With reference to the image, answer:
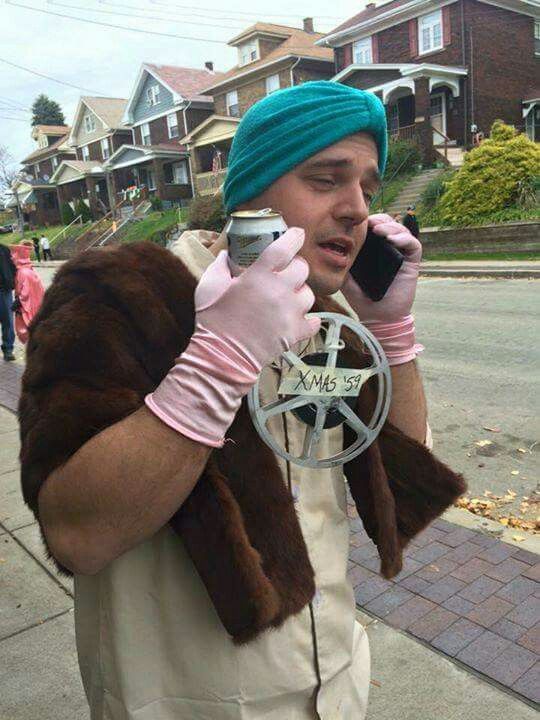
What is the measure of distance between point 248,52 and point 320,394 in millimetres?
37317

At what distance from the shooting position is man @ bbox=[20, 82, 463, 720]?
3.36 feet

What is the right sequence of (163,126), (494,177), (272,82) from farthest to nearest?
(163,126)
(272,82)
(494,177)

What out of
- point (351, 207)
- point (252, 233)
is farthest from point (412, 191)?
point (252, 233)

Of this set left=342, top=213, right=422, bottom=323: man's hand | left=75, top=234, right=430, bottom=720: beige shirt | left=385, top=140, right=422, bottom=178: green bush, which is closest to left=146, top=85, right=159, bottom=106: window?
left=385, top=140, right=422, bottom=178: green bush

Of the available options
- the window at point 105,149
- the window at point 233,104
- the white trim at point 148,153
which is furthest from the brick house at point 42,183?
the window at point 233,104

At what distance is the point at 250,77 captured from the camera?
109 feet

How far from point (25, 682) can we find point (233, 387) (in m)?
2.39

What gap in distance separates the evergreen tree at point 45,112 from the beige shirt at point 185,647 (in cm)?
7355

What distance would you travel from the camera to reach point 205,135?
3566 centimetres

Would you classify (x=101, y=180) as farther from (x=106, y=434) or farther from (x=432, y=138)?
(x=106, y=434)

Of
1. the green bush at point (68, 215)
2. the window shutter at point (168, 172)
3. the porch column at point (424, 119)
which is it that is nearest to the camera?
the porch column at point (424, 119)

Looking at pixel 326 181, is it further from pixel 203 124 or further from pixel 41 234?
pixel 41 234

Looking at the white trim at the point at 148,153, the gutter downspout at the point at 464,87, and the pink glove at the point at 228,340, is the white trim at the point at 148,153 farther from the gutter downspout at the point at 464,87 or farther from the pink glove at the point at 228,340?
the pink glove at the point at 228,340

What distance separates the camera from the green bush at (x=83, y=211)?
43.9 meters
